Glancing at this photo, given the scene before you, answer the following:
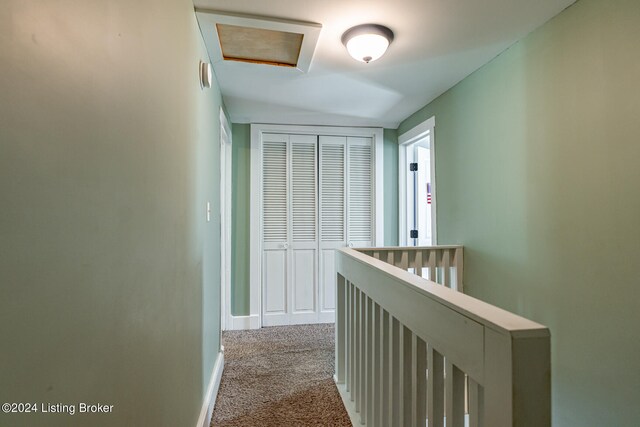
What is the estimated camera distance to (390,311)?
117 centimetres

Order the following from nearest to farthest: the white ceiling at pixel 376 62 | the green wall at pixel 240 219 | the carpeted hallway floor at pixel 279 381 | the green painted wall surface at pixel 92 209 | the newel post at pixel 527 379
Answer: the green painted wall surface at pixel 92 209 < the newel post at pixel 527 379 < the white ceiling at pixel 376 62 < the carpeted hallway floor at pixel 279 381 < the green wall at pixel 240 219

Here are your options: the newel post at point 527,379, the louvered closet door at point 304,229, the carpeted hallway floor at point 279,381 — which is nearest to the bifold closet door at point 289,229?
the louvered closet door at point 304,229

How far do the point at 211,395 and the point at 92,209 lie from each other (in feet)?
5.63

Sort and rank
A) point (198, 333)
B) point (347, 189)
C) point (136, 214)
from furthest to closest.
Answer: point (347, 189) → point (198, 333) → point (136, 214)

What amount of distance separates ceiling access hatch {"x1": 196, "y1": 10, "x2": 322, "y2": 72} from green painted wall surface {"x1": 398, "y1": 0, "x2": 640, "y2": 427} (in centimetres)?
126

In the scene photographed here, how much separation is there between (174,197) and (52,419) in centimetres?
82

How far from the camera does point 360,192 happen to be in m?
3.62

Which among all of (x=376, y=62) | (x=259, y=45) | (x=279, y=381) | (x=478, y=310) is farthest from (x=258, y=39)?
(x=279, y=381)

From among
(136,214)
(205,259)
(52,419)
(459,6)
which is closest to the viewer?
(52,419)

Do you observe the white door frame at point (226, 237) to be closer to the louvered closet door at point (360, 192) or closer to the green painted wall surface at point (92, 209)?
the louvered closet door at point (360, 192)

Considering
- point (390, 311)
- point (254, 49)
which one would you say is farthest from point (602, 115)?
point (254, 49)

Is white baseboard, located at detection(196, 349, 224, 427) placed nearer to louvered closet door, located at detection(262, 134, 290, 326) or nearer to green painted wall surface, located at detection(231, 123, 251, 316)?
green painted wall surface, located at detection(231, 123, 251, 316)

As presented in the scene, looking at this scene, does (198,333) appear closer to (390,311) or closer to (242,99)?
(390,311)

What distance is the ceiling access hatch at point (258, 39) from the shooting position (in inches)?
63.4
